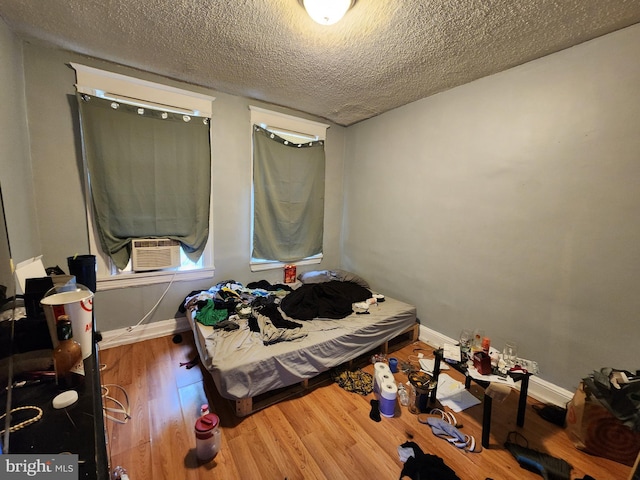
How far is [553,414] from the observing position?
169 centimetres

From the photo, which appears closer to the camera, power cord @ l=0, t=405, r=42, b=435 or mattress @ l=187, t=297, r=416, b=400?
power cord @ l=0, t=405, r=42, b=435

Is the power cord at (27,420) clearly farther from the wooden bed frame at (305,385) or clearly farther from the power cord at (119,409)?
the wooden bed frame at (305,385)

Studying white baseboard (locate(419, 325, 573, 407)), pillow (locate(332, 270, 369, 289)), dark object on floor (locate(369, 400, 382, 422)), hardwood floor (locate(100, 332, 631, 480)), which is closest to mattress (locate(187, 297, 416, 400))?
hardwood floor (locate(100, 332, 631, 480))

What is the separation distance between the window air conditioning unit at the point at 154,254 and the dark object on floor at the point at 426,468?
98.4 inches

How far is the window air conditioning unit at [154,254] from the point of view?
2339 millimetres

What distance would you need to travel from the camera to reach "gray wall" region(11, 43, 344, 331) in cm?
196

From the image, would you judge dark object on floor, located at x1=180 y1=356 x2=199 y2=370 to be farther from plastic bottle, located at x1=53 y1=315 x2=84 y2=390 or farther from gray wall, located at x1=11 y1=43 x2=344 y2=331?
plastic bottle, located at x1=53 y1=315 x2=84 y2=390

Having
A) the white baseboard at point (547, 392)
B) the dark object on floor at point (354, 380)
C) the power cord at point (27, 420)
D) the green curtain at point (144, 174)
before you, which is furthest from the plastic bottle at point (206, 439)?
the white baseboard at point (547, 392)

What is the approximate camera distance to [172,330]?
2627 mm

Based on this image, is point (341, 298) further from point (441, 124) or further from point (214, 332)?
point (441, 124)

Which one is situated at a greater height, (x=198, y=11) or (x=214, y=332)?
(x=198, y=11)

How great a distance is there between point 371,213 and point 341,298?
127 centimetres

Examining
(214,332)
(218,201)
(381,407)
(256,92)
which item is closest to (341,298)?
(381,407)

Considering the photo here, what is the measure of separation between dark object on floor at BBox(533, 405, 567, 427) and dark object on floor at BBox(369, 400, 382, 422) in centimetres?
115
